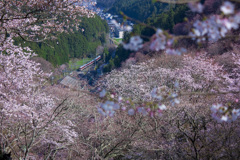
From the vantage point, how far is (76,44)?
58.3 metres

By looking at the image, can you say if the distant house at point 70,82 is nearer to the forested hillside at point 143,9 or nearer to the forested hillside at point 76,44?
the forested hillside at point 76,44

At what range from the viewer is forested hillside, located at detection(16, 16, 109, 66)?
4539 cm

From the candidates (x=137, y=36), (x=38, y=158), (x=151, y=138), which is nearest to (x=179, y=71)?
(x=151, y=138)

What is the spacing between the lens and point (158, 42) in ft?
5.17

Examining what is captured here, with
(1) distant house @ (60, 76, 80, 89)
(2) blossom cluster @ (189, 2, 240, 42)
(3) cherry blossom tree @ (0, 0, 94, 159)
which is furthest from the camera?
(1) distant house @ (60, 76, 80, 89)

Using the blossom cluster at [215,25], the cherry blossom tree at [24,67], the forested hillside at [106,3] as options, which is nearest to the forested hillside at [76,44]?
the cherry blossom tree at [24,67]

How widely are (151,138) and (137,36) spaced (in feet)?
18.8

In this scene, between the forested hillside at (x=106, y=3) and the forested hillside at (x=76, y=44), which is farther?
the forested hillside at (x=106, y=3)

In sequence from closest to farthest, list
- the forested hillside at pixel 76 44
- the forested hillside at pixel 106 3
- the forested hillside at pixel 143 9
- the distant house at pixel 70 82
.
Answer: the distant house at pixel 70 82, the forested hillside at pixel 76 44, the forested hillside at pixel 143 9, the forested hillside at pixel 106 3

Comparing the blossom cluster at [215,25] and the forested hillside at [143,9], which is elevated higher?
the blossom cluster at [215,25]

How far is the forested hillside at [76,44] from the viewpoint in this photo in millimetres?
45388

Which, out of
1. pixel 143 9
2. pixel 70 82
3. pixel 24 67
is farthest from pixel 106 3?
pixel 24 67

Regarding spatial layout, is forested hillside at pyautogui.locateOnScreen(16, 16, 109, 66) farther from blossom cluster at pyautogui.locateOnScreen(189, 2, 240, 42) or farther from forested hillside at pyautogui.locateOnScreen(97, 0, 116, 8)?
blossom cluster at pyautogui.locateOnScreen(189, 2, 240, 42)

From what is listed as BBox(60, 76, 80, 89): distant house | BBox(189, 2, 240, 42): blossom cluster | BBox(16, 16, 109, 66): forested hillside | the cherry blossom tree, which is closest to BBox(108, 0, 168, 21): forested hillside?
BBox(16, 16, 109, 66): forested hillside
